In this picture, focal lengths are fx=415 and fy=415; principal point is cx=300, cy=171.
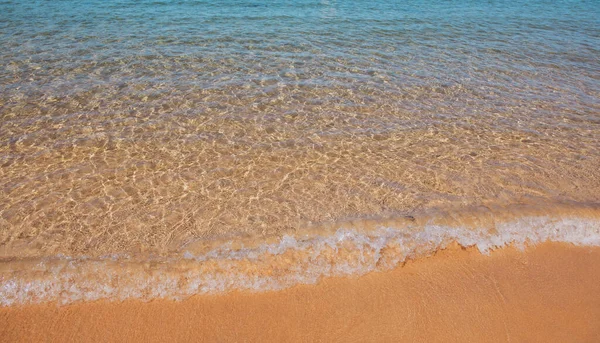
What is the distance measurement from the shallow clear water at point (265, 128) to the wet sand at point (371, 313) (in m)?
0.73

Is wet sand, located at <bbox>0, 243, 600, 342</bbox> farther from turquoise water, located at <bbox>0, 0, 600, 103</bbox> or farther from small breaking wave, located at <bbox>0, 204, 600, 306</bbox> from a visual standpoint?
turquoise water, located at <bbox>0, 0, 600, 103</bbox>

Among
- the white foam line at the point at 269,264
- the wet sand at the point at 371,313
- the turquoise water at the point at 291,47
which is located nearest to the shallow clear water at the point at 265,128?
the turquoise water at the point at 291,47

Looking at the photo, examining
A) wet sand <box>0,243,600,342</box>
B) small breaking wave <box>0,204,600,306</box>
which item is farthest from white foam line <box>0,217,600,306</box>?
wet sand <box>0,243,600,342</box>

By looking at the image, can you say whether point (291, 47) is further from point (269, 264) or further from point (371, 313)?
point (371, 313)

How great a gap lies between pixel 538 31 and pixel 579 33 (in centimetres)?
127

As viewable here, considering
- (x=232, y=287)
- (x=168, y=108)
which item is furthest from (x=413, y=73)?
(x=232, y=287)

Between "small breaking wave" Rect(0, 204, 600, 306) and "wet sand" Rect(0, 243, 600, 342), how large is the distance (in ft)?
0.44

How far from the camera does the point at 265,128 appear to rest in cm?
663

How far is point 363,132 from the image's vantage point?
6.62 m

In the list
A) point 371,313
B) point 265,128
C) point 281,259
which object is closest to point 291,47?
point 265,128

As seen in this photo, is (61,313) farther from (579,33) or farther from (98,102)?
(579,33)

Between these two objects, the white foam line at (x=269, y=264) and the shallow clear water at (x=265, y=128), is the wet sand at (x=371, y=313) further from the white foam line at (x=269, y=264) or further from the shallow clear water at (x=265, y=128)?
the shallow clear water at (x=265, y=128)

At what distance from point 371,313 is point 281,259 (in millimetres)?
1067

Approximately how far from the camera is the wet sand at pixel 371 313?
359cm
